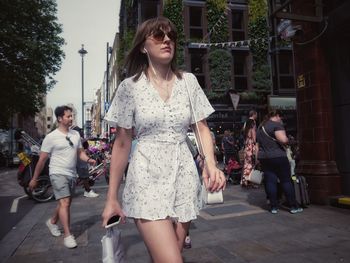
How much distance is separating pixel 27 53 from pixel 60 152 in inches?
916

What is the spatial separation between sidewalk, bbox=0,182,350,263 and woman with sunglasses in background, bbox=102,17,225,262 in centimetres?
212

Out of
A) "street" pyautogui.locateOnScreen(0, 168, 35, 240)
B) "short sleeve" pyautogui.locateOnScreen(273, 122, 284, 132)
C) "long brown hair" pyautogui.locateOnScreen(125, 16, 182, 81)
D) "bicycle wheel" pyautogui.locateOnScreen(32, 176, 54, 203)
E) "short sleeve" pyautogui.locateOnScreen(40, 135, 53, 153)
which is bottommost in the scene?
"street" pyautogui.locateOnScreen(0, 168, 35, 240)

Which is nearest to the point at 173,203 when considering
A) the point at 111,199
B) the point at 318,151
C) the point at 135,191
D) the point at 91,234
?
the point at 135,191

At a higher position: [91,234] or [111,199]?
[111,199]

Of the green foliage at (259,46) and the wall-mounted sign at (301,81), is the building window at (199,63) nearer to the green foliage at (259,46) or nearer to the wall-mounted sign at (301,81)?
the green foliage at (259,46)

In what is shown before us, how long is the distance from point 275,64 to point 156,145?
79.5 ft

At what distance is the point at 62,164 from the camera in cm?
513

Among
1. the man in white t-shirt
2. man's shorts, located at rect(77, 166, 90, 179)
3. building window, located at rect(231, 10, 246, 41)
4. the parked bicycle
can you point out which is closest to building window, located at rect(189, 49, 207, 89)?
building window, located at rect(231, 10, 246, 41)

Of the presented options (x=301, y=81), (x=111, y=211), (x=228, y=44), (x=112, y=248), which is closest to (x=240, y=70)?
(x=228, y=44)

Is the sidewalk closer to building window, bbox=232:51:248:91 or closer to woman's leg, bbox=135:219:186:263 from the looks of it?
woman's leg, bbox=135:219:186:263

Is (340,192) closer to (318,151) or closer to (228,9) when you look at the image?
(318,151)

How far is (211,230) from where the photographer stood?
208 inches

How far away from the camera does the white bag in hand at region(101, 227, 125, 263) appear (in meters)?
1.93

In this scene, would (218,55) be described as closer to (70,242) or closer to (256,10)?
(256,10)
